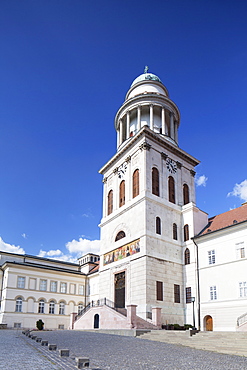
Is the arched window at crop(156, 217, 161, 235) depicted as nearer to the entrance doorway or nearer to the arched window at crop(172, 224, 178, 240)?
the arched window at crop(172, 224, 178, 240)

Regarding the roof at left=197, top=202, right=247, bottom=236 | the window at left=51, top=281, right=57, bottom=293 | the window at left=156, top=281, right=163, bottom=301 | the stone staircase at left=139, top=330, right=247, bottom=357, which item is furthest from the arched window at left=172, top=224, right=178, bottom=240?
the window at left=51, top=281, right=57, bottom=293

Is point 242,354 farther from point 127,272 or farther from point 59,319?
point 59,319

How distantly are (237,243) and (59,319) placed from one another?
94.3 feet

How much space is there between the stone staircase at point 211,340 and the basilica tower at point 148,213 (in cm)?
744

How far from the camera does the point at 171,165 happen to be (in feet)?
125

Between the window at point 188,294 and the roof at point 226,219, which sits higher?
the roof at point 226,219

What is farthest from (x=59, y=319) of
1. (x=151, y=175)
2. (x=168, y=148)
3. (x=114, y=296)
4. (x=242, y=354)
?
(x=242, y=354)

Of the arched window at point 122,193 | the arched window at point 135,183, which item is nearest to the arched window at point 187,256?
the arched window at point 135,183

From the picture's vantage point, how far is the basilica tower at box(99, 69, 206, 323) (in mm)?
30609

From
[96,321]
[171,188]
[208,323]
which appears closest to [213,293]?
[208,323]

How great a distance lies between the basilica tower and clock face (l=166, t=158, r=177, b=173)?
12cm

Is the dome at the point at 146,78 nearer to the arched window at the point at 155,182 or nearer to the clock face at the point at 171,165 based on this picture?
the clock face at the point at 171,165

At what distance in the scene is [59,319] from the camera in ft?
148

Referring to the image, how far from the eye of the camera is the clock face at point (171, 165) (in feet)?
124
